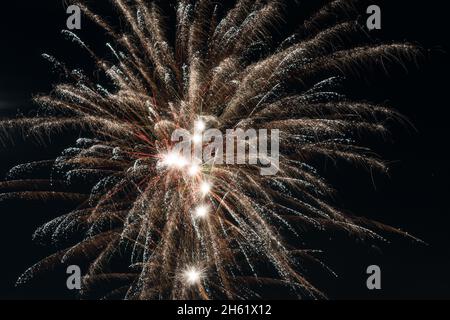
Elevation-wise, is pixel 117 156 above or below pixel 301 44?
below

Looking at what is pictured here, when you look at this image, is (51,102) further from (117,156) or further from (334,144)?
(334,144)

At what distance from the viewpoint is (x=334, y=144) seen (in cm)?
3512

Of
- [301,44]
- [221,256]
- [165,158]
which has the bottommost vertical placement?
[221,256]

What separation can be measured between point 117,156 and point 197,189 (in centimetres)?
213

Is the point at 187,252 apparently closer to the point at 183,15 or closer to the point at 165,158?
the point at 165,158

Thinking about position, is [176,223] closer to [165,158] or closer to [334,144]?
[165,158]

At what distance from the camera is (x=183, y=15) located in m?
35.4

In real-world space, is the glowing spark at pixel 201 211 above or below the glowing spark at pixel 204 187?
below

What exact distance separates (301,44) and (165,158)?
4367 mm

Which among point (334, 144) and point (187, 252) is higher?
point (334, 144)

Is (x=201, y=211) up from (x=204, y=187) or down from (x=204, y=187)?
down

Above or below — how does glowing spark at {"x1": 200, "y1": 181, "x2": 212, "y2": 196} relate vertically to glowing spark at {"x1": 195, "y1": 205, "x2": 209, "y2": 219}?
above

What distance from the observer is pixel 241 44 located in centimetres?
3509

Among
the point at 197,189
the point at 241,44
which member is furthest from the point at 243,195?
the point at 241,44
